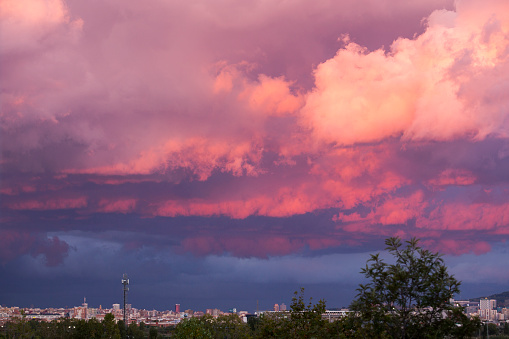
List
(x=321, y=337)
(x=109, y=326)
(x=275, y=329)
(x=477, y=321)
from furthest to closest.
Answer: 1. (x=109, y=326)
2. (x=275, y=329)
3. (x=321, y=337)
4. (x=477, y=321)

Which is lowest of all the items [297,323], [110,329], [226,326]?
[226,326]

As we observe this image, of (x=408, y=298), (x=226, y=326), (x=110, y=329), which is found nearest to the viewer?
(x=408, y=298)

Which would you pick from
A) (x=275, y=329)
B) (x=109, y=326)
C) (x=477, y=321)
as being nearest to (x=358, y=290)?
(x=477, y=321)

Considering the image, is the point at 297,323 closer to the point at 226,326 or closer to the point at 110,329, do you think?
the point at 110,329

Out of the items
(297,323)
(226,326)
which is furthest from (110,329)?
(297,323)

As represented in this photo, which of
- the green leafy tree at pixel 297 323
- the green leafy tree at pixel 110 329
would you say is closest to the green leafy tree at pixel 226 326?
the green leafy tree at pixel 110 329

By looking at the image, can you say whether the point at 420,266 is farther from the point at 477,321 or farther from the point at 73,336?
the point at 73,336

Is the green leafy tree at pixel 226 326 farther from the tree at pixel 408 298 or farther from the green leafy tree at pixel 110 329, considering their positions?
the tree at pixel 408 298

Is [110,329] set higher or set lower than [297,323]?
lower

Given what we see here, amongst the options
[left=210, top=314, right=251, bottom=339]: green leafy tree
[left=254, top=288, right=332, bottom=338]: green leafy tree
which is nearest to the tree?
[left=254, top=288, right=332, bottom=338]: green leafy tree

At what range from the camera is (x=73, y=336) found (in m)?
84.4

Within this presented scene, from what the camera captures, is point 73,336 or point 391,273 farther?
point 73,336

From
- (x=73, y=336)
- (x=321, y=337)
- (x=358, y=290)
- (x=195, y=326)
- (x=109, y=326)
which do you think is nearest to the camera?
(x=358, y=290)

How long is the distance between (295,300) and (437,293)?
22.7 ft
